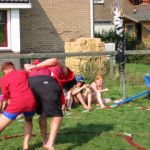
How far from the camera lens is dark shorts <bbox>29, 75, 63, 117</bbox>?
711 cm

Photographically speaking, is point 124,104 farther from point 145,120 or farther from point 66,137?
point 66,137

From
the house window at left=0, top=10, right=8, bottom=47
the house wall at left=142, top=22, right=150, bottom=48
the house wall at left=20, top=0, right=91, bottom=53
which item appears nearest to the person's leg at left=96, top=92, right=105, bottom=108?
the house window at left=0, top=10, right=8, bottom=47

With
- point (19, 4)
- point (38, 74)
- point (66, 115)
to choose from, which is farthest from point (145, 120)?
point (19, 4)

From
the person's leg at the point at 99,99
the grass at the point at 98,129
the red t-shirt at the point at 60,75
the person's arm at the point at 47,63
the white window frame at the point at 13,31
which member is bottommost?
the grass at the point at 98,129

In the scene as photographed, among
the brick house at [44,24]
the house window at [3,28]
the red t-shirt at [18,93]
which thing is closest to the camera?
the red t-shirt at [18,93]

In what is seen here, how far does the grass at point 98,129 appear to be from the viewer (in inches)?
309

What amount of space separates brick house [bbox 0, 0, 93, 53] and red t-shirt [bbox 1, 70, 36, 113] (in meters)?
15.7

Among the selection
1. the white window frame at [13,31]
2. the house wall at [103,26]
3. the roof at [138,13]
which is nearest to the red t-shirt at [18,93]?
the white window frame at [13,31]

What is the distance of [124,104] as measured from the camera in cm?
1188

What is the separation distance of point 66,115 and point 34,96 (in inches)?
136

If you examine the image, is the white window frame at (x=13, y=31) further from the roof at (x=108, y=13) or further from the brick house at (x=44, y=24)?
the roof at (x=108, y=13)

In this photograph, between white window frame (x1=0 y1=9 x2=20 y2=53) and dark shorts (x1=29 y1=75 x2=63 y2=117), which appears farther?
white window frame (x1=0 y1=9 x2=20 y2=53)

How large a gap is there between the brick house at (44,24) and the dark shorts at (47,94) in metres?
15.6

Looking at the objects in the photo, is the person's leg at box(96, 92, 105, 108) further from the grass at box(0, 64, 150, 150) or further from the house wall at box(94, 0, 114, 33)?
the house wall at box(94, 0, 114, 33)
